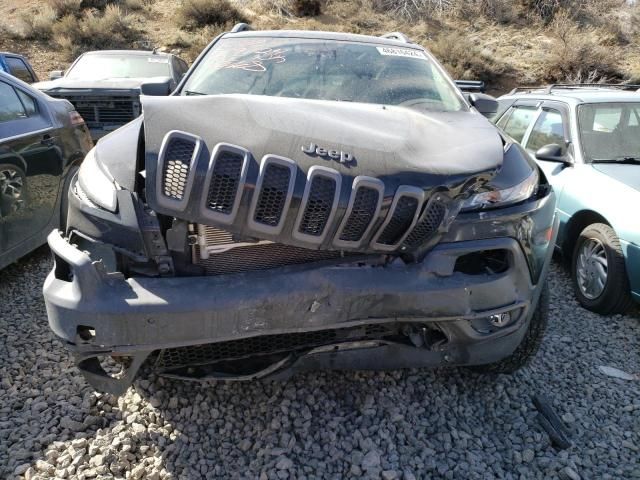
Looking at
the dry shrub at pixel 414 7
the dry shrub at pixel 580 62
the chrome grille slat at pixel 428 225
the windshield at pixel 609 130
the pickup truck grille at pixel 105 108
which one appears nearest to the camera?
the chrome grille slat at pixel 428 225

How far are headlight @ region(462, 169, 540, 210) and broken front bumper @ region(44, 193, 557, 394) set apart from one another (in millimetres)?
54

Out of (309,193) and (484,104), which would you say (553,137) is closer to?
(484,104)

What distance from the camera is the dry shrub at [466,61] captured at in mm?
18969

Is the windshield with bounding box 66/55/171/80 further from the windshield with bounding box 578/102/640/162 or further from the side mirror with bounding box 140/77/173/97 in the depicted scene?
the windshield with bounding box 578/102/640/162

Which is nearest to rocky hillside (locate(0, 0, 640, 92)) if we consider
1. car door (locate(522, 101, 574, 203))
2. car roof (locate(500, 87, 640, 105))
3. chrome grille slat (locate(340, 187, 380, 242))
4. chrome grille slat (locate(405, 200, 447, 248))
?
car roof (locate(500, 87, 640, 105))

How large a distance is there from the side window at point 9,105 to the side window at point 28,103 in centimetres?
4

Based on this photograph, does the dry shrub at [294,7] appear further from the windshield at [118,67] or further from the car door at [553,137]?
the car door at [553,137]

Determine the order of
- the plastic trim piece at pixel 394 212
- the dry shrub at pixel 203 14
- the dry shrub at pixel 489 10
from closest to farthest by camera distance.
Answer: the plastic trim piece at pixel 394 212 → the dry shrub at pixel 203 14 → the dry shrub at pixel 489 10

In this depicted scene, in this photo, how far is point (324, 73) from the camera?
11.9 feet

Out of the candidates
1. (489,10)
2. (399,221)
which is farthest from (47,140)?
(489,10)

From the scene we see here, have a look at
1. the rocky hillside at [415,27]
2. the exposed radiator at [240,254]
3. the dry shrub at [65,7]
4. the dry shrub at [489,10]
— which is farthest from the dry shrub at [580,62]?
the dry shrub at [65,7]

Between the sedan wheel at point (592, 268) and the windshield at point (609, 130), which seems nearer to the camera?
the sedan wheel at point (592, 268)

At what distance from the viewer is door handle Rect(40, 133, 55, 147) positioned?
447cm

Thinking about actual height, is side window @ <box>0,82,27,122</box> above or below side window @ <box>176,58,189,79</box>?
above
